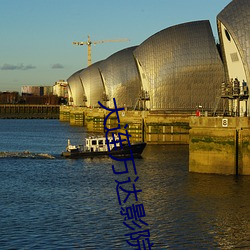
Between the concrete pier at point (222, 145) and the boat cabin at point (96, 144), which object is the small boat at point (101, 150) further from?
the concrete pier at point (222, 145)

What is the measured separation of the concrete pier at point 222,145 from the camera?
46406 millimetres

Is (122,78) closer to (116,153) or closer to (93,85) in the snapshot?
(93,85)

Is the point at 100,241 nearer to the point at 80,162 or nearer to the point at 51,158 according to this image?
the point at 80,162

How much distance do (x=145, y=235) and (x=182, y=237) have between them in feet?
Answer: 5.84

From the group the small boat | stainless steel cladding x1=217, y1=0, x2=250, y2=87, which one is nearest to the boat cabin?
the small boat

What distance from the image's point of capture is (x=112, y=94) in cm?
11844

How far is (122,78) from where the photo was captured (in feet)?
374

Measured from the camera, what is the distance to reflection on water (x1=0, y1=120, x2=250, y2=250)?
101 ft

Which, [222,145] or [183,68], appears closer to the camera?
[222,145]

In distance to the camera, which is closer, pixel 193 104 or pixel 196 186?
pixel 196 186

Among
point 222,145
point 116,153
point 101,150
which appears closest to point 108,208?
point 222,145

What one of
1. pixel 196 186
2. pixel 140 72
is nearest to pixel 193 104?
pixel 140 72

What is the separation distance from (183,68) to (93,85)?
61.6 metres

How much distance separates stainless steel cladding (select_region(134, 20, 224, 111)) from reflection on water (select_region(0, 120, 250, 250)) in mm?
28059
